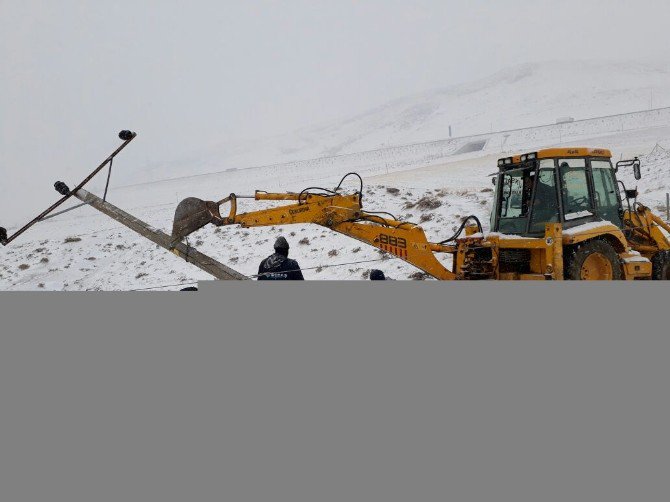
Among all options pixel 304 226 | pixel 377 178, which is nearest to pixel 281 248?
pixel 304 226

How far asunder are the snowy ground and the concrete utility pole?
2152mm

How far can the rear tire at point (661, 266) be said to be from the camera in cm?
486

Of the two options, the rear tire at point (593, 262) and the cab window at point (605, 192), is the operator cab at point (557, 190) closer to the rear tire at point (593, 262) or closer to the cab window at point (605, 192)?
the cab window at point (605, 192)

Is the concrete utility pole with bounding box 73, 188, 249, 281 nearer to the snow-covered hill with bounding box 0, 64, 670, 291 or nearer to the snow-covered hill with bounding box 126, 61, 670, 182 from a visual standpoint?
the snow-covered hill with bounding box 0, 64, 670, 291

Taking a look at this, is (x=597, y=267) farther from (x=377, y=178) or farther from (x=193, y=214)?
(x=377, y=178)

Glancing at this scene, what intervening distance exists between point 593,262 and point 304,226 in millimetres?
5161

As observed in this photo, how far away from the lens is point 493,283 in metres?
1.22

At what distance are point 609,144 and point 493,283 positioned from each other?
10.6 meters

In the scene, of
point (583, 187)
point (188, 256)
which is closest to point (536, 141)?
point (583, 187)

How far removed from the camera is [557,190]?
4180 millimetres

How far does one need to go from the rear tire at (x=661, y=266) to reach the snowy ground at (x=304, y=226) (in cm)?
248

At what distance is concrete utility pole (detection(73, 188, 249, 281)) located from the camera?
3739 millimetres

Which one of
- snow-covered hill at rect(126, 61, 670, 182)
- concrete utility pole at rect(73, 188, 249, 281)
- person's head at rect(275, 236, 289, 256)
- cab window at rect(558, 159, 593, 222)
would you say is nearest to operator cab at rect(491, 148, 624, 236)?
cab window at rect(558, 159, 593, 222)

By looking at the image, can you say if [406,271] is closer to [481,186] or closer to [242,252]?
[242,252]
